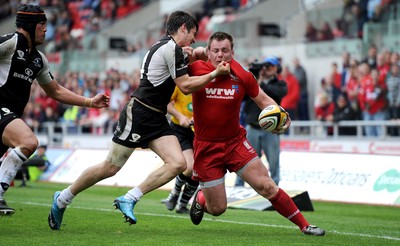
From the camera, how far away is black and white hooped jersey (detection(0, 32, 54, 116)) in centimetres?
998

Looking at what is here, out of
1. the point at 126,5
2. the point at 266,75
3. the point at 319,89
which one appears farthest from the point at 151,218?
the point at 126,5

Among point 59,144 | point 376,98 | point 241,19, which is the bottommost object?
point 59,144

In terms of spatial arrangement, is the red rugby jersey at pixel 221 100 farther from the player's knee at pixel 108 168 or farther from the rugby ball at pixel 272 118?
the player's knee at pixel 108 168

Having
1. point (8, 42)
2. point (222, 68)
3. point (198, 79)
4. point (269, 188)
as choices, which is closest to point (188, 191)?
point (269, 188)

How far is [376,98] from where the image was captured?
20.2 meters

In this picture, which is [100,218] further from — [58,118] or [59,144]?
[58,118]

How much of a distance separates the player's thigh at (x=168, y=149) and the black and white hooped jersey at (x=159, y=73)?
14.1 inches

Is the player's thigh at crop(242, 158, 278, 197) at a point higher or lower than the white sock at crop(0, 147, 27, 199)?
lower

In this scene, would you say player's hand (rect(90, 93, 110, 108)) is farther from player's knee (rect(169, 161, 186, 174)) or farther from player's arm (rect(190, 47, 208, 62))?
player's knee (rect(169, 161, 186, 174))

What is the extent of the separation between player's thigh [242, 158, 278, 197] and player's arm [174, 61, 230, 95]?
1.11 m

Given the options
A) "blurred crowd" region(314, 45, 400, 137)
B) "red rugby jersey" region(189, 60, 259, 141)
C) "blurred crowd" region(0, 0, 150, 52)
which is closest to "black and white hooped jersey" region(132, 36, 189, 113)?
"red rugby jersey" region(189, 60, 259, 141)

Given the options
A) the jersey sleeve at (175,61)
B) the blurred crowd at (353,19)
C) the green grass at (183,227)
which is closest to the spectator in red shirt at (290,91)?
the blurred crowd at (353,19)

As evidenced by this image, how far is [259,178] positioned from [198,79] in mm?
1310

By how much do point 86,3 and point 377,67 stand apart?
70.1 feet
